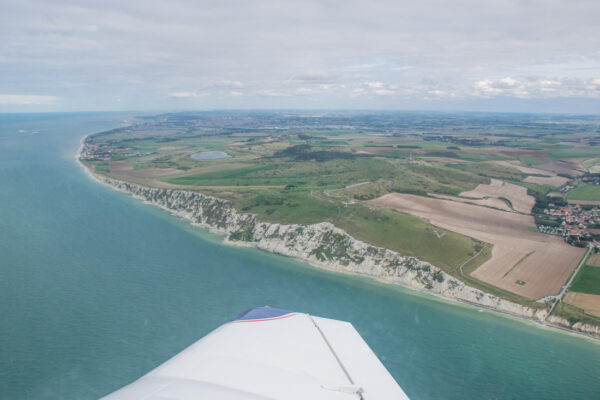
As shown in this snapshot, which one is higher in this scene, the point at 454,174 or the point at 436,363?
the point at 454,174

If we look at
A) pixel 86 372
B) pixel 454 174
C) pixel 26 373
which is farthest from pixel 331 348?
pixel 454 174

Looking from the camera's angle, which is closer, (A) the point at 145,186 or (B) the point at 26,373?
(B) the point at 26,373

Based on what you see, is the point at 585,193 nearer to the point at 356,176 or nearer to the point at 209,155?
the point at 356,176

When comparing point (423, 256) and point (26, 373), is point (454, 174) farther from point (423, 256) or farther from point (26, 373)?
point (26, 373)

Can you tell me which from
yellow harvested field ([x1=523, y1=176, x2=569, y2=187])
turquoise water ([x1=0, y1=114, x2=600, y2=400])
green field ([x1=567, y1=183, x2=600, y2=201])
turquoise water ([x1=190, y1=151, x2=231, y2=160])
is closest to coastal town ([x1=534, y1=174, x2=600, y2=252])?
green field ([x1=567, y1=183, x2=600, y2=201])

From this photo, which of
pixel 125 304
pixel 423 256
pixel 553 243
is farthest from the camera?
pixel 553 243

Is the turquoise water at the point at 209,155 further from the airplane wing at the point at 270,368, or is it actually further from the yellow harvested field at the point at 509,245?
the airplane wing at the point at 270,368
